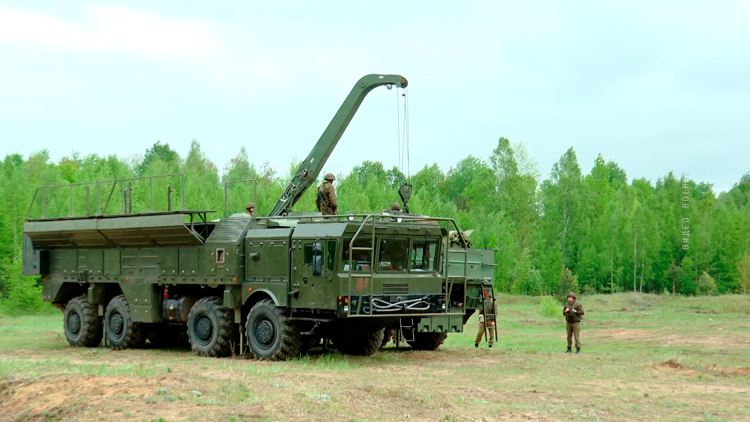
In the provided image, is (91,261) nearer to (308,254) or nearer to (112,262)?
(112,262)

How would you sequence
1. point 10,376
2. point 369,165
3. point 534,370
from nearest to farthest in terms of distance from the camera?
point 10,376
point 534,370
point 369,165

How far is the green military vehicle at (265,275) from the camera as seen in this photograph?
1694cm

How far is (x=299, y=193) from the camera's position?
20828 millimetres

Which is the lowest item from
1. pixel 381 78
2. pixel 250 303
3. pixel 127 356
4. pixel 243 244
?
pixel 127 356

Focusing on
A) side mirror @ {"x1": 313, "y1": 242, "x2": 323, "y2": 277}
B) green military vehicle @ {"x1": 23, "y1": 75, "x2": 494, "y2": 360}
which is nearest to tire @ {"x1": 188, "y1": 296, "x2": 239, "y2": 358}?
green military vehicle @ {"x1": 23, "y1": 75, "x2": 494, "y2": 360}

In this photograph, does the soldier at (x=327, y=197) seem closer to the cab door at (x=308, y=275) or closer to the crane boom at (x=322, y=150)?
the cab door at (x=308, y=275)

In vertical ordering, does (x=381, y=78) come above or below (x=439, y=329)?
above

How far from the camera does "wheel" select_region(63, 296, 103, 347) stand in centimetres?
2230

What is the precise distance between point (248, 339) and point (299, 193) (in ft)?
13.8

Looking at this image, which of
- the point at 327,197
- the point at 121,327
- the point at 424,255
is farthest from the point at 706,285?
the point at 121,327

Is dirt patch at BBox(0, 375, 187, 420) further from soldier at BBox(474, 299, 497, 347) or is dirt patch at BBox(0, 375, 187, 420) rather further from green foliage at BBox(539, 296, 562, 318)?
green foliage at BBox(539, 296, 562, 318)

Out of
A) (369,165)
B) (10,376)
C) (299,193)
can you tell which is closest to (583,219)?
(369,165)

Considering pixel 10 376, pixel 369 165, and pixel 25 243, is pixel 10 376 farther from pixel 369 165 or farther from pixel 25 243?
pixel 369 165

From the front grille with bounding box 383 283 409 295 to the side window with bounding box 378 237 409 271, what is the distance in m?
0.36
